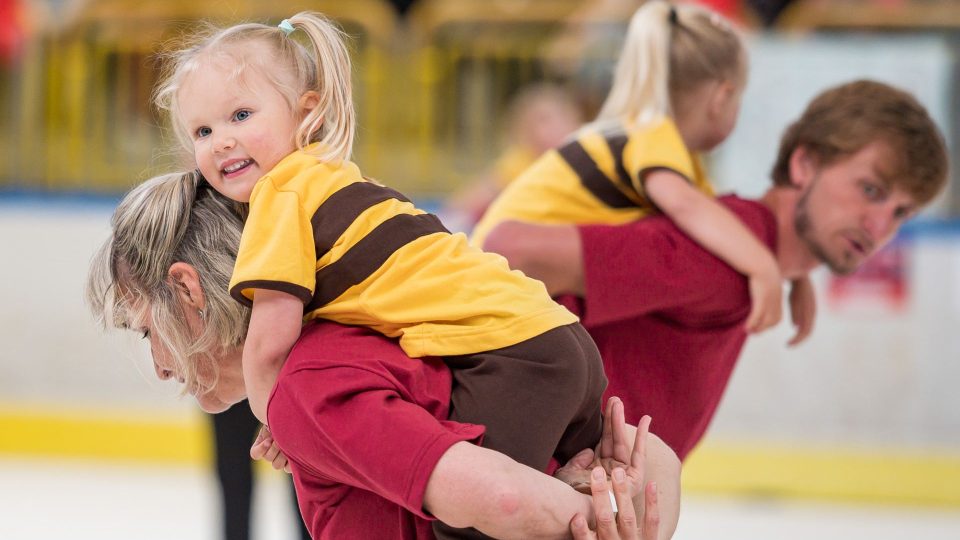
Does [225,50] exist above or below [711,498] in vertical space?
above

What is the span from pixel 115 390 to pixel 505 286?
495 centimetres

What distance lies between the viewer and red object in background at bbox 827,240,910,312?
5840 millimetres

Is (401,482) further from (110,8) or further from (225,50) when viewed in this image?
(110,8)

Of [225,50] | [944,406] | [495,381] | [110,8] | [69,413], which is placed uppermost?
[225,50]

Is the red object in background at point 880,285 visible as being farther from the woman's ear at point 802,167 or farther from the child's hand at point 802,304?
the woman's ear at point 802,167

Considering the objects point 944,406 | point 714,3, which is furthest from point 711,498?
point 714,3

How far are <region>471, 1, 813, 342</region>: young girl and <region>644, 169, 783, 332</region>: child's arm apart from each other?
9 cm

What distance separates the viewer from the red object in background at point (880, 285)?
5.84 m

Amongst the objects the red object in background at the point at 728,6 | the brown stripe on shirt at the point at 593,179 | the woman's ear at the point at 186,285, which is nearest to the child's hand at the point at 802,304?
the brown stripe on shirt at the point at 593,179

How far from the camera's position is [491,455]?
1.41 meters

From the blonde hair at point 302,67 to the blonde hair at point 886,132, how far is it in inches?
36.8

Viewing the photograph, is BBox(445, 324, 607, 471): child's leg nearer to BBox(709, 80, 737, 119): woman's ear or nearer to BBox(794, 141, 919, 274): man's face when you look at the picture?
BBox(794, 141, 919, 274): man's face

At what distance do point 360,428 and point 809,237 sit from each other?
112cm

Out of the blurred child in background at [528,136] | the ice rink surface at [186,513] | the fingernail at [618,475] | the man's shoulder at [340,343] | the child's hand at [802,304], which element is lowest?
the ice rink surface at [186,513]
